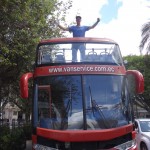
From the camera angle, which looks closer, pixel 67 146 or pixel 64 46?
pixel 67 146

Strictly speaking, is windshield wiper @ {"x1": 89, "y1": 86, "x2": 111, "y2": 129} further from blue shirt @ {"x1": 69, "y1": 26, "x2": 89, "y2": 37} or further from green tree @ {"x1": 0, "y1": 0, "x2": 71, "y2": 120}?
green tree @ {"x1": 0, "y1": 0, "x2": 71, "y2": 120}

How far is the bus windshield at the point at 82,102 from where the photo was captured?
7898 mm

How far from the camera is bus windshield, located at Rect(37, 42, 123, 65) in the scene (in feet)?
29.1

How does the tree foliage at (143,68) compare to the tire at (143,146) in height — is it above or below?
above

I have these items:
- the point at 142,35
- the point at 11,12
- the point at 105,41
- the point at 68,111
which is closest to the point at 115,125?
the point at 68,111

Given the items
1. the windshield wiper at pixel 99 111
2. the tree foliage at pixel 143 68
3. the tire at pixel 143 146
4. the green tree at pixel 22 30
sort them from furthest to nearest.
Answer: the tree foliage at pixel 143 68 < the tire at pixel 143 146 < the green tree at pixel 22 30 < the windshield wiper at pixel 99 111

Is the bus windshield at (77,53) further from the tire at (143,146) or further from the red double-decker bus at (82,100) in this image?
the tire at (143,146)

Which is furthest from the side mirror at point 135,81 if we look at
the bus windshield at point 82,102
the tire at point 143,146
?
the tire at point 143,146

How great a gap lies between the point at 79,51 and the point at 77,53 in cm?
9

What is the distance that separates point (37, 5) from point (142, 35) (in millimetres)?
11871

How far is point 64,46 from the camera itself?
9.26 metres

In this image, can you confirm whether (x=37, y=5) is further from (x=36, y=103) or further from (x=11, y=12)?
(x=36, y=103)

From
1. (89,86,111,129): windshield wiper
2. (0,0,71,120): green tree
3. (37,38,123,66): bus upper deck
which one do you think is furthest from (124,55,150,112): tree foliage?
(89,86,111,129): windshield wiper

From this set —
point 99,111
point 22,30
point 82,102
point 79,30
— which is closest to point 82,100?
point 82,102
